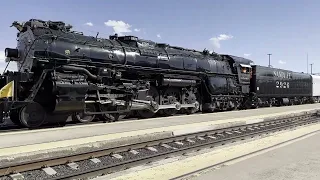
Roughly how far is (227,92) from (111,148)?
1389 centimetres

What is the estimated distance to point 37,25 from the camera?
11883 mm

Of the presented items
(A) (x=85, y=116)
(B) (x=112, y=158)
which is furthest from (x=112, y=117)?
(B) (x=112, y=158)

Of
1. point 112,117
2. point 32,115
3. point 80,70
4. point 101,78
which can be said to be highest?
point 80,70

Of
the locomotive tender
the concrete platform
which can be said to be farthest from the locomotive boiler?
the concrete platform

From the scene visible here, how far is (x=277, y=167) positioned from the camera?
703cm

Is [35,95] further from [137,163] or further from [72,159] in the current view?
[137,163]

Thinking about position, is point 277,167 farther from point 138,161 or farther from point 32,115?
point 32,115

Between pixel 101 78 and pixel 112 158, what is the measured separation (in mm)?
5728

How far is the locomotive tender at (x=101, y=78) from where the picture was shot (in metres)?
11.3

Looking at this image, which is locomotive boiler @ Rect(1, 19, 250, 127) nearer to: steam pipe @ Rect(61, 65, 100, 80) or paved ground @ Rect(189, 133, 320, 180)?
steam pipe @ Rect(61, 65, 100, 80)

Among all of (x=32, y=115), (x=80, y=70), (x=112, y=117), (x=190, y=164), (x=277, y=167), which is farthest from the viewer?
(x=112, y=117)

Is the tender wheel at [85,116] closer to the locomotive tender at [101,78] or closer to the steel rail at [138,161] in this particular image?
the locomotive tender at [101,78]

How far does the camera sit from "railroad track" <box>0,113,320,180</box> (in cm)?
651

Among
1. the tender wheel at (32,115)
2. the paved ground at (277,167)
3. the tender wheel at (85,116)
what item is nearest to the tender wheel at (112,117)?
the tender wheel at (85,116)
